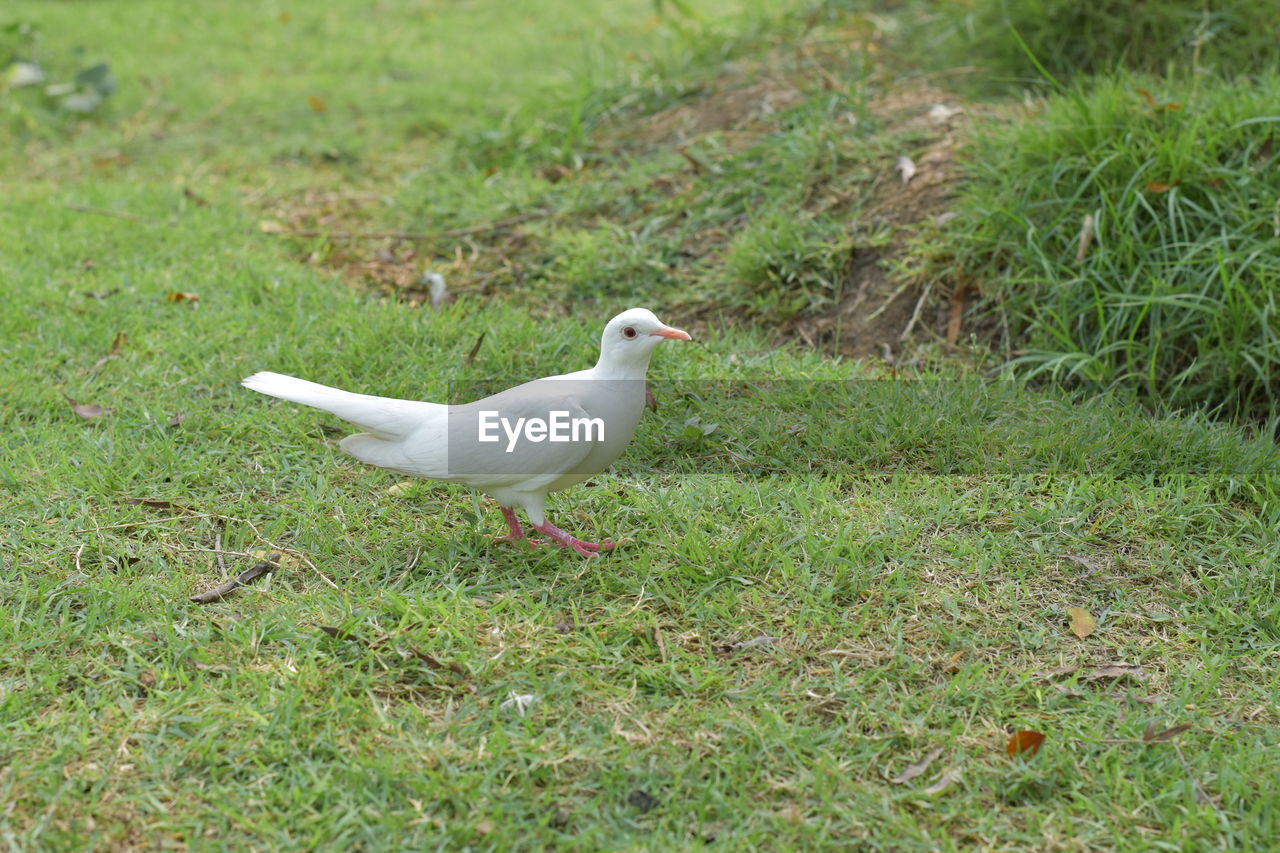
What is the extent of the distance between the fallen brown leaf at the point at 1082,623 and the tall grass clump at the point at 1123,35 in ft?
9.93

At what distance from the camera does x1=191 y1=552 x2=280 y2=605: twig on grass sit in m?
2.91

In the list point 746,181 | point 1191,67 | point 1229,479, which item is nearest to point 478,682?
point 1229,479

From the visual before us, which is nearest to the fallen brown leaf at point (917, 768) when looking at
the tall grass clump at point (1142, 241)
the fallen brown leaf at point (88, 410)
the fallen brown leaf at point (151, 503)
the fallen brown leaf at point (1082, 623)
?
the fallen brown leaf at point (1082, 623)

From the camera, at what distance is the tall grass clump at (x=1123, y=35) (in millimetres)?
5051

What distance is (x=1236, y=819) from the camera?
231cm

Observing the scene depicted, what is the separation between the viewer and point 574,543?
3061mm

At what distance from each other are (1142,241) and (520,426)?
2.54 metres

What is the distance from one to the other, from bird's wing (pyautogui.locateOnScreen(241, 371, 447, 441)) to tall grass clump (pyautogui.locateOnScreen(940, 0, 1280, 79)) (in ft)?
11.2

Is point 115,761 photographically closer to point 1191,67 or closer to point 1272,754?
point 1272,754

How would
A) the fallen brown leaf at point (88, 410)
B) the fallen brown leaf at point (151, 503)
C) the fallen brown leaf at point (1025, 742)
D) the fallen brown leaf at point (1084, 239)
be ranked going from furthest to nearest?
the fallen brown leaf at point (1084, 239) < the fallen brown leaf at point (88, 410) < the fallen brown leaf at point (151, 503) < the fallen brown leaf at point (1025, 742)

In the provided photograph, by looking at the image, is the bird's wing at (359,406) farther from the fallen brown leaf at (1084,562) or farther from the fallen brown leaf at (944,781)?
the fallen brown leaf at (1084,562)

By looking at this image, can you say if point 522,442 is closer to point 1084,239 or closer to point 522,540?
point 522,540

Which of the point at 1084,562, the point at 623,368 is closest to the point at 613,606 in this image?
the point at 623,368

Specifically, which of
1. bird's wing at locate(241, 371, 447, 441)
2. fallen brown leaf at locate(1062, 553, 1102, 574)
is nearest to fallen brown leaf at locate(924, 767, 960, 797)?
fallen brown leaf at locate(1062, 553, 1102, 574)
